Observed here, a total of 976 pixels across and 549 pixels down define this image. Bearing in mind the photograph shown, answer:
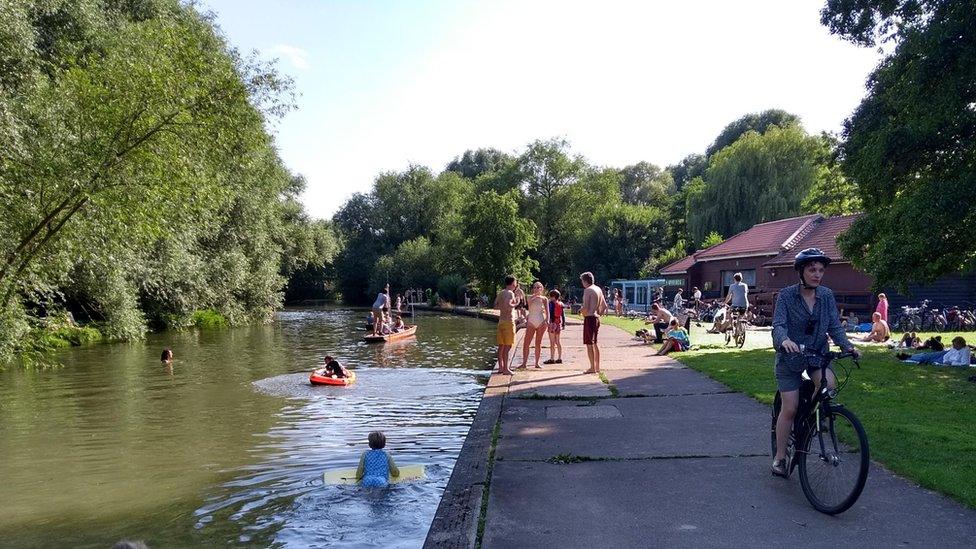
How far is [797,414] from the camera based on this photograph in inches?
222

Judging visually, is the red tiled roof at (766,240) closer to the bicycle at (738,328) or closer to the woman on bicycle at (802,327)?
the bicycle at (738,328)

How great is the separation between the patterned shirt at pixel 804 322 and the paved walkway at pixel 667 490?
1152mm

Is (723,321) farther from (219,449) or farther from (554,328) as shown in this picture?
(219,449)

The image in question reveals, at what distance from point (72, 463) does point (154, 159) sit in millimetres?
6376

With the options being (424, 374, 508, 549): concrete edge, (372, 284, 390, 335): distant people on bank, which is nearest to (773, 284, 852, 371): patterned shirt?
(424, 374, 508, 549): concrete edge

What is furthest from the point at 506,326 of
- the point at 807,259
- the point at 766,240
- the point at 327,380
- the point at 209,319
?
the point at 209,319

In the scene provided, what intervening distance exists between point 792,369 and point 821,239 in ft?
103

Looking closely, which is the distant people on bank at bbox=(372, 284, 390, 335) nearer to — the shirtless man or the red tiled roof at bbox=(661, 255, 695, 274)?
the shirtless man

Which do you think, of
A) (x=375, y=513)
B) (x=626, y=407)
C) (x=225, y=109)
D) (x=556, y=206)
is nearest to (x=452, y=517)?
(x=375, y=513)

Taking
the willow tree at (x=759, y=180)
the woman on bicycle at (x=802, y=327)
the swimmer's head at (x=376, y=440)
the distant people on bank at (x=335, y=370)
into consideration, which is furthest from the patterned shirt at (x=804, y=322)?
the willow tree at (x=759, y=180)

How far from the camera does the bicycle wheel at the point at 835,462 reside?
4.96m

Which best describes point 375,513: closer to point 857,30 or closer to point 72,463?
point 72,463

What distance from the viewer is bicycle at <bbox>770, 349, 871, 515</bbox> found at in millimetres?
4988

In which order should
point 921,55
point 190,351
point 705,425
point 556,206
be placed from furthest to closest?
point 556,206 → point 190,351 → point 921,55 → point 705,425
